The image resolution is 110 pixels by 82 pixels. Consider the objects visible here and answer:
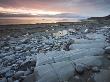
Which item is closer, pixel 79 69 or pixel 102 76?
pixel 102 76

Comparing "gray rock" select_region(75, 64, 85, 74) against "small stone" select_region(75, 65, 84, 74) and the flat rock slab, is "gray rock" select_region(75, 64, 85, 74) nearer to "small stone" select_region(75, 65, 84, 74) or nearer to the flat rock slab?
"small stone" select_region(75, 65, 84, 74)

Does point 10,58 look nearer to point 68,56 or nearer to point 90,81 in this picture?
point 68,56

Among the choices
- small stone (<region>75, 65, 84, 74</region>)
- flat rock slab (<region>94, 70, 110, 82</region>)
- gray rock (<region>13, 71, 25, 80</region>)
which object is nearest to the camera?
flat rock slab (<region>94, 70, 110, 82</region>)

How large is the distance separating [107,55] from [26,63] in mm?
2816

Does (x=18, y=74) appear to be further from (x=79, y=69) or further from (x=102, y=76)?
(x=102, y=76)

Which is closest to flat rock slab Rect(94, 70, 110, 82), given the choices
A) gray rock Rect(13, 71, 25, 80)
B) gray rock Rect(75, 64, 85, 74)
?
gray rock Rect(75, 64, 85, 74)

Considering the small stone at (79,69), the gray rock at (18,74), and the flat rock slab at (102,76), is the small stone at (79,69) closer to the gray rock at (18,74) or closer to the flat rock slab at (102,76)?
the flat rock slab at (102,76)

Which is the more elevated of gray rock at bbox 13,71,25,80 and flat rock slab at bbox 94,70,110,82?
flat rock slab at bbox 94,70,110,82

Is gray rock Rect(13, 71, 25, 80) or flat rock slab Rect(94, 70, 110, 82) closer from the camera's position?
flat rock slab Rect(94, 70, 110, 82)

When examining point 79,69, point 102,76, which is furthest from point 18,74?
point 102,76

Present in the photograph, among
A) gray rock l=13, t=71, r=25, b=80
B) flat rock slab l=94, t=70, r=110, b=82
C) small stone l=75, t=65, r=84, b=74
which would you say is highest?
small stone l=75, t=65, r=84, b=74

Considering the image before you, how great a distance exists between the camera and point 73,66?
16.6 ft

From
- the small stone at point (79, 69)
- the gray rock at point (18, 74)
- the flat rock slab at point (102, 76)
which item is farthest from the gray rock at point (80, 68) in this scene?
the gray rock at point (18, 74)

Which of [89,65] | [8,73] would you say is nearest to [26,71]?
[8,73]
